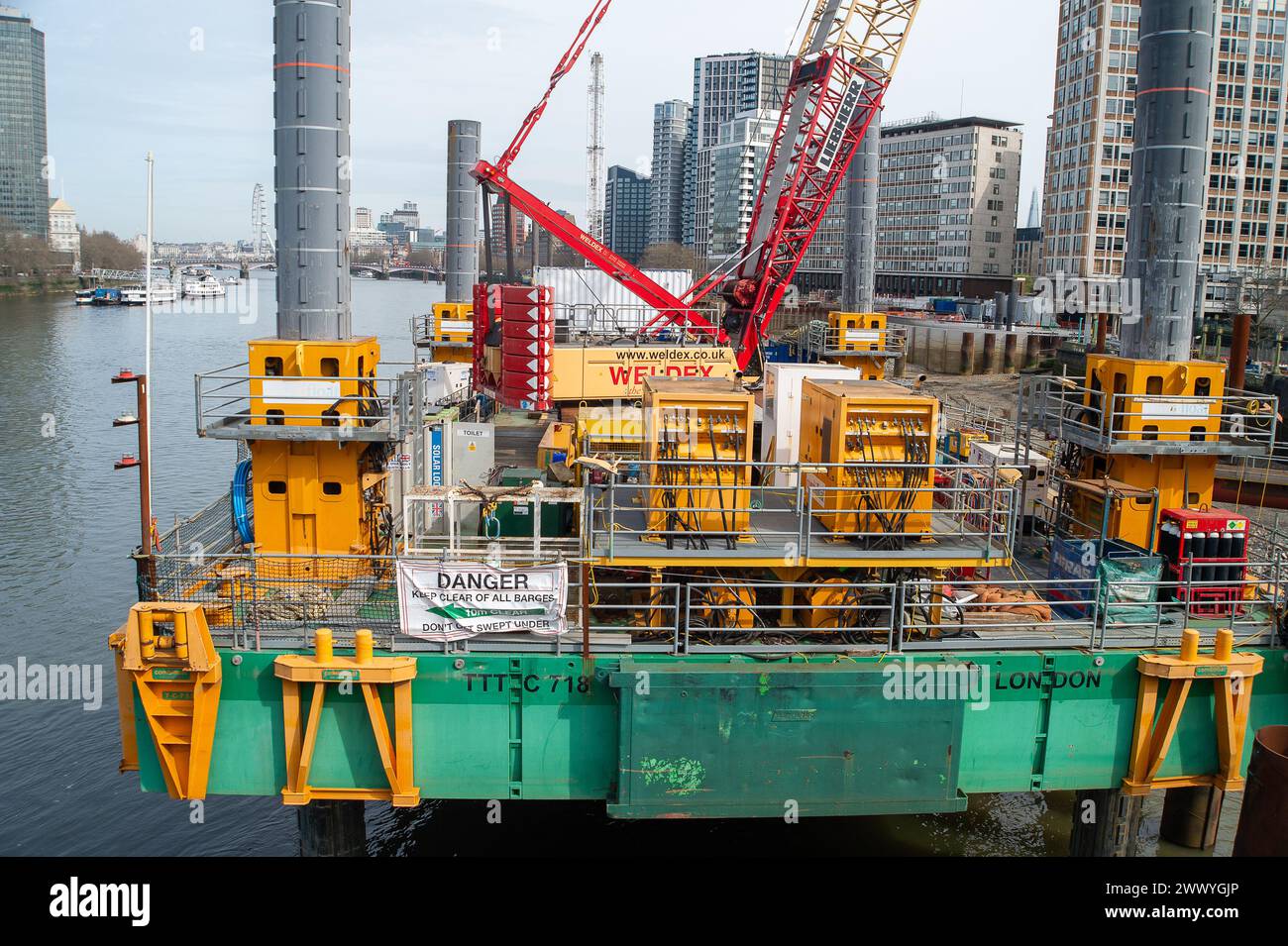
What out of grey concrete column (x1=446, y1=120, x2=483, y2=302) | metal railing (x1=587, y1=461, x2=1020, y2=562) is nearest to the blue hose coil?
metal railing (x1=587, y1=461, x2=1020, y2=562)

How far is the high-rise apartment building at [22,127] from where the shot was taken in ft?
490

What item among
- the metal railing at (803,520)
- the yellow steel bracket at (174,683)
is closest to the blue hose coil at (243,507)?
the yellow steel bracket at (174,683)

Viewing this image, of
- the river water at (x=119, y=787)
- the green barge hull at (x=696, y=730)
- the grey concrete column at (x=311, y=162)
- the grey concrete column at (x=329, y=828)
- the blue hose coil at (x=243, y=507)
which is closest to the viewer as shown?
the green barge hull at (x=696, y=730)

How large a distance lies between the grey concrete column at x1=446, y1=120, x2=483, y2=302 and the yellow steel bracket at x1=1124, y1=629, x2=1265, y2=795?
35429 millimetres

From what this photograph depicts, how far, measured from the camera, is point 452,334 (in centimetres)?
4341

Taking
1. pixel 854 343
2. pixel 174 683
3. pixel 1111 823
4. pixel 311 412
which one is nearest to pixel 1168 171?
pixel 1111 823

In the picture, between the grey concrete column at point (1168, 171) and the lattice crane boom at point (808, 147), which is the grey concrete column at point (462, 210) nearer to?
the lattice crane boom at point (808, 147)

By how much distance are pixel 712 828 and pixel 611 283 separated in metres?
51.0

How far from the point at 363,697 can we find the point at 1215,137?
Result: 103 metres

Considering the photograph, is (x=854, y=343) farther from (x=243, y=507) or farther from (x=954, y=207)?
(x=954, y=207)

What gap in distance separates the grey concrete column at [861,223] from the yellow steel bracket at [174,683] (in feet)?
120

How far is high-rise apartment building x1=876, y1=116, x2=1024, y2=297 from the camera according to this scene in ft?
458

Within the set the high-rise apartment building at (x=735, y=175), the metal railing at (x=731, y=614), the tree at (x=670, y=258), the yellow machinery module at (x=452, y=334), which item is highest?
the high-rise apartment building at (x=735, y=175)
